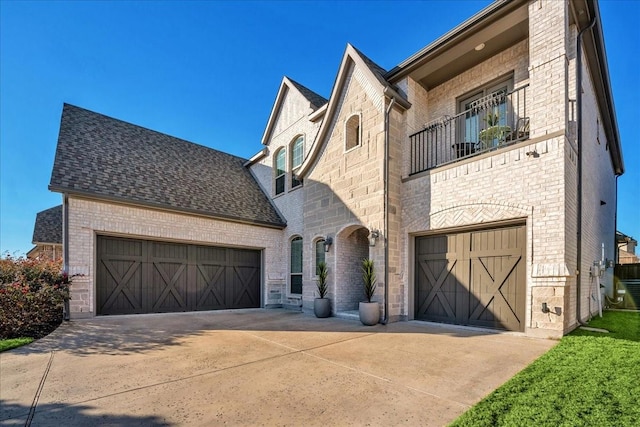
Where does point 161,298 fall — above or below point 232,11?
below

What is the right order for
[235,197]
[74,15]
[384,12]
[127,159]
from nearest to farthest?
[74,15] < [127,159] < [384,12] < [235,197]

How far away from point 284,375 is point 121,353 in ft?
10.2

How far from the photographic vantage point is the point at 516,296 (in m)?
6.68

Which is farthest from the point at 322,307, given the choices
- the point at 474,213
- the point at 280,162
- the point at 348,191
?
the point at 280,162

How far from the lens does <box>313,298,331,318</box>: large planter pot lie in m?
9.44

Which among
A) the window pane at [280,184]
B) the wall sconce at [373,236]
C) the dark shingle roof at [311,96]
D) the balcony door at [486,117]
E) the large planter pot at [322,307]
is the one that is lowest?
the large planter pot at [322,307]

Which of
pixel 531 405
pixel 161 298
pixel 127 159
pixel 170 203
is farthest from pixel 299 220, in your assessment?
pixel 531 405

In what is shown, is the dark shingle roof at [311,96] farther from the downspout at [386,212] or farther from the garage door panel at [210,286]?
the garage door panel at [210,286]

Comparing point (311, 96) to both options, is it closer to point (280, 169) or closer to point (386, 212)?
point (280, 169)

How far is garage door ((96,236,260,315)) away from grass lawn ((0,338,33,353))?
2.99m

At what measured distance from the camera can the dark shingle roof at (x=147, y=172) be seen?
943 cm

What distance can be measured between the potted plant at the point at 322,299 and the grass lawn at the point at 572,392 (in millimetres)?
5808

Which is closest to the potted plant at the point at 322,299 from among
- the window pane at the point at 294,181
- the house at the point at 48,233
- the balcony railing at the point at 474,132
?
the balcony railing at the point at 474,132

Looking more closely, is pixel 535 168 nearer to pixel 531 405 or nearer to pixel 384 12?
pixel 531 405
